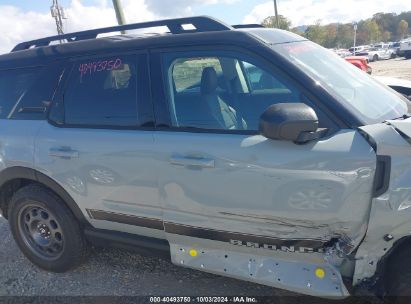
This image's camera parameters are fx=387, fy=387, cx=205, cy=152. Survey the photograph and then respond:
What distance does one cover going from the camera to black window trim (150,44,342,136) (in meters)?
2.19

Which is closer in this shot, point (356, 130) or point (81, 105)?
point (356, 130)

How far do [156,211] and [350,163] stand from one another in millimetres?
1339

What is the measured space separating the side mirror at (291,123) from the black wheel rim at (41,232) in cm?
209

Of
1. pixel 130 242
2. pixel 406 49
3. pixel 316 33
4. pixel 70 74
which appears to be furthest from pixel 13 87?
pixel 316 33

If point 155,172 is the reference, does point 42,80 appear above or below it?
above

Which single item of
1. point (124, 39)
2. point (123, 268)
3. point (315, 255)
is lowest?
point (123, 268)

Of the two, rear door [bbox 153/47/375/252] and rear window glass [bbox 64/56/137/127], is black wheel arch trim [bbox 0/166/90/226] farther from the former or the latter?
rear door [bbox 153/47/375/252]

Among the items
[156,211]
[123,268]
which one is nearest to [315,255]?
[156,211]

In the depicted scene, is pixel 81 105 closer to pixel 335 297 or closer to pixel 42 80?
pixel 42 80

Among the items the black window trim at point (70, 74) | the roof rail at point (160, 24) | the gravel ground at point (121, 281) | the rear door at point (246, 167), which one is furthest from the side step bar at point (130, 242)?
the roof rail at point (160, 24)

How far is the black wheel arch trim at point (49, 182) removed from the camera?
10.0 ft

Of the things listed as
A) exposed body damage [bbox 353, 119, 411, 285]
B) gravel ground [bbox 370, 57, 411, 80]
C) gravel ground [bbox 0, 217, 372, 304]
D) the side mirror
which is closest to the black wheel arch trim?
gravel ground [bbox 0, 217, 372, 304]

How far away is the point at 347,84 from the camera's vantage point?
249cm

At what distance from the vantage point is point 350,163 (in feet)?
6.72
